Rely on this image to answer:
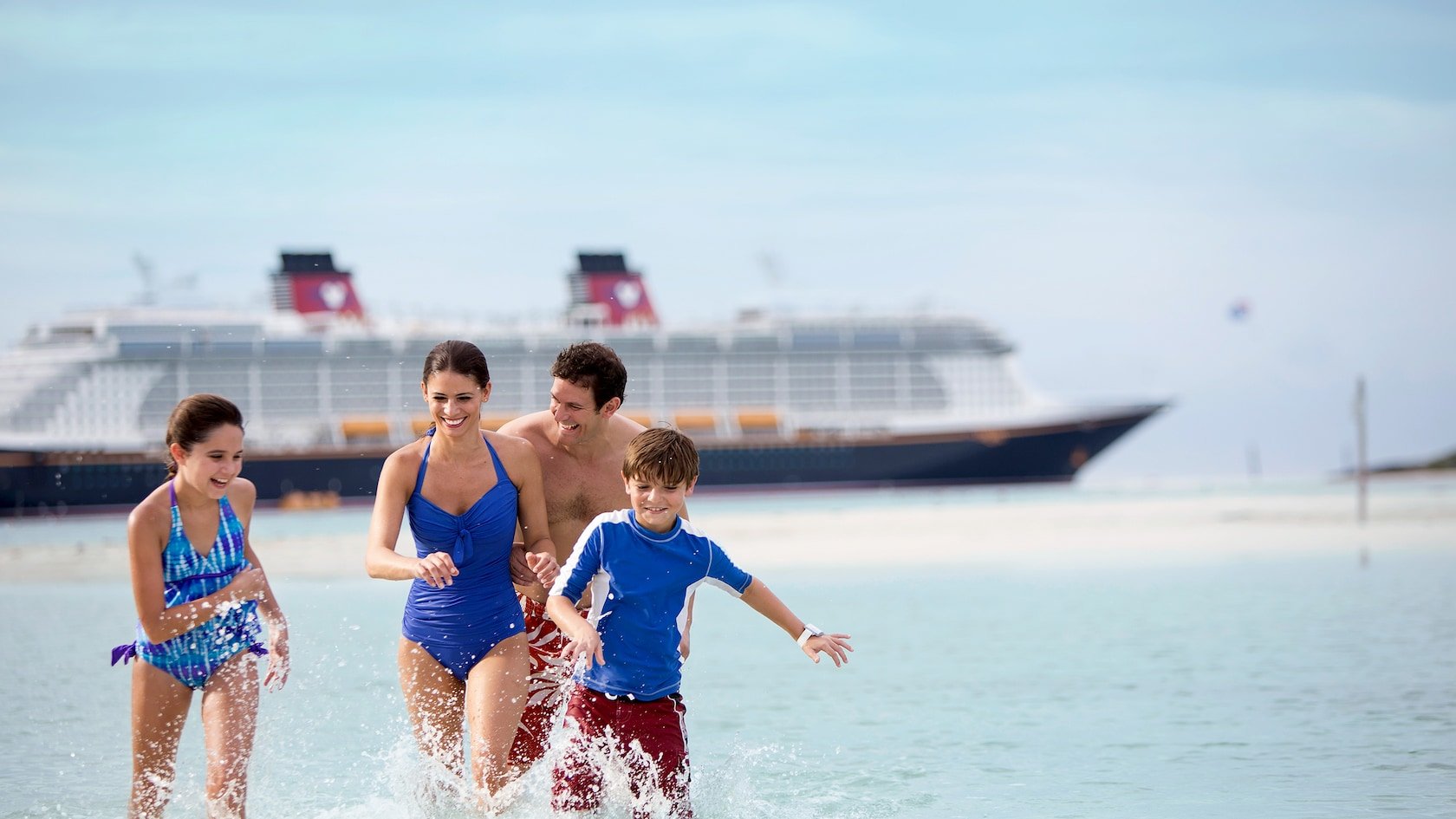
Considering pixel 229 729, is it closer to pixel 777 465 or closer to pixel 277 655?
pixel 277 655

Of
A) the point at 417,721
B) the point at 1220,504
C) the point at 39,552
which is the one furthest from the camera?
the point at 1220,504

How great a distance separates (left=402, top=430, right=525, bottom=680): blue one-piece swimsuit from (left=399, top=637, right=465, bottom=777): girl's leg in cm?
4

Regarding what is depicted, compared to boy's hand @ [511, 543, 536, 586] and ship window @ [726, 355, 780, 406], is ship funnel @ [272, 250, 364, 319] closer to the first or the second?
ship window @ [726, 355, 780, 406]

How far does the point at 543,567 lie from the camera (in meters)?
4.17

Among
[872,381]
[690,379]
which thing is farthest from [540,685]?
[872,381]

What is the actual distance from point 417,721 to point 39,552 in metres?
24.0

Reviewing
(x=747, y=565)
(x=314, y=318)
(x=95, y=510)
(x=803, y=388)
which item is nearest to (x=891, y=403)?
(x=803, y=388)

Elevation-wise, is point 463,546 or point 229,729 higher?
point 463,546

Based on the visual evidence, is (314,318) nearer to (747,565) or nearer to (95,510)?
(95,510)

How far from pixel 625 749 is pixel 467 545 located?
0.71 meters

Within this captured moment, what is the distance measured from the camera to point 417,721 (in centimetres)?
452

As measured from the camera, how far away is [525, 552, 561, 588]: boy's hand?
Result: 416 cm

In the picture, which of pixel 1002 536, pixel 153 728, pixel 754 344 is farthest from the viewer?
pixel 754 344

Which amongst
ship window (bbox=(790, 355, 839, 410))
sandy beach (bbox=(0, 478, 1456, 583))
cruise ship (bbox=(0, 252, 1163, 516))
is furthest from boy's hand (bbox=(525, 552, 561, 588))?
ship window (bbox=(790, 355, 839, 410))
